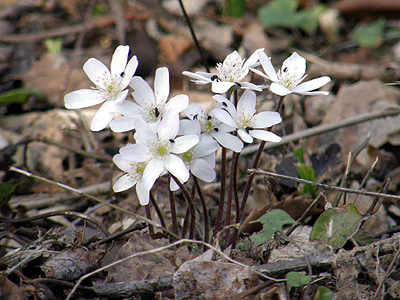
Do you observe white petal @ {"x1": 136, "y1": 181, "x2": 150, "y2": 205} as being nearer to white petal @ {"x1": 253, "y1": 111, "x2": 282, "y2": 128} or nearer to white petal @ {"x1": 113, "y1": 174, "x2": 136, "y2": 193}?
white petal @ {"x1": 113, "y1": 174, "x2": 136, "y2": 193}

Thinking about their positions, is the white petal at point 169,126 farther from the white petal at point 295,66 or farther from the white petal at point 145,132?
the white petal at point 295,66

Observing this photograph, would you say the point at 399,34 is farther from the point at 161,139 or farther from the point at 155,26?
the point at 161,139

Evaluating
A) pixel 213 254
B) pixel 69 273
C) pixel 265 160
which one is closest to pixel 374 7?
pixel 265 160

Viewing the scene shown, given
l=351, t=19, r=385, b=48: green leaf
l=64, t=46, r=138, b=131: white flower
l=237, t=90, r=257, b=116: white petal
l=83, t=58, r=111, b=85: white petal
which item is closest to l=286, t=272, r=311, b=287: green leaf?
l=237, t=90, r=257, b=116: white petal

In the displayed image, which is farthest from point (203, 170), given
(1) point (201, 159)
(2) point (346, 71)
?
(2) point (346, 71)

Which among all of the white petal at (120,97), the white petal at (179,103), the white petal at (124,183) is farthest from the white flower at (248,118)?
the white petal at (124,183)

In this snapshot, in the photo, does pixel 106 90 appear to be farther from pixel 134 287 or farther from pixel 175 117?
pixel 134 287
